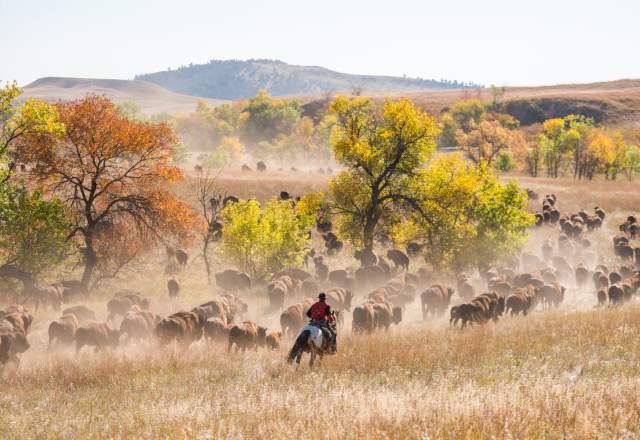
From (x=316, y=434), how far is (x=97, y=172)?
2495 cm

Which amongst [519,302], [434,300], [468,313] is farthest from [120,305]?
[519,302]

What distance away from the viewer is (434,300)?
981 inches

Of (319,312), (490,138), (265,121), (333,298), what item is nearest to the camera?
(319,312)

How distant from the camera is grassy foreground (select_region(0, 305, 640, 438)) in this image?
7070 mm

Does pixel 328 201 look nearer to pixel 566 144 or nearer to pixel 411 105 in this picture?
pixel 411 105

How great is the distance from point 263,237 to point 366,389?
64.6 feet

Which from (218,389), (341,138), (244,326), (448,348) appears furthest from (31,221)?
(448,348)

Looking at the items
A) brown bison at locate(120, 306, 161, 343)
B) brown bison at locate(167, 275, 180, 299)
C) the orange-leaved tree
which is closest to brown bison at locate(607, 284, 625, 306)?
brown bison at locate(120, 306, 161, 343)

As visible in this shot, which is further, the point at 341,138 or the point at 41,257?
the point at 341,138

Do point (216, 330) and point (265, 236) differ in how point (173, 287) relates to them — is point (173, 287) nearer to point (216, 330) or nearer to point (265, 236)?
point (265, 236)

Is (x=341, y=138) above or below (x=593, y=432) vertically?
above

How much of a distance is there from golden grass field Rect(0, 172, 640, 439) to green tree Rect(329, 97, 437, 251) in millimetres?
13805

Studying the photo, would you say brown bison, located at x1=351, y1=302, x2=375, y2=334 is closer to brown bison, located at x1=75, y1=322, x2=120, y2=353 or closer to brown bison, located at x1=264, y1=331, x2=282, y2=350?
brown bison, located at x1=264, y1=331, x2=282, y2=350

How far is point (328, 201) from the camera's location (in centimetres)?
3156
